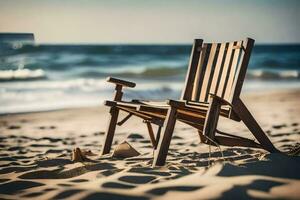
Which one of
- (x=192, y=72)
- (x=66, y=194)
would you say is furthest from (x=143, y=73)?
(x=66, y=194)

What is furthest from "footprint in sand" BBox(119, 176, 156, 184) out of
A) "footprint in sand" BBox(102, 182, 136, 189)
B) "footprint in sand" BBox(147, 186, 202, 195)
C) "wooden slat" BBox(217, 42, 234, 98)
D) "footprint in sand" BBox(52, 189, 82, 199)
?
"wooden slat" BBox(217, 42, 234, 98)

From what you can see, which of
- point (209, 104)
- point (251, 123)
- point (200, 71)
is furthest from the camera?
point (200, 71)

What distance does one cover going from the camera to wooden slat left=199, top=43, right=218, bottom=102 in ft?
13.7

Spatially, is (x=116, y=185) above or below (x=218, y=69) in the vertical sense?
below

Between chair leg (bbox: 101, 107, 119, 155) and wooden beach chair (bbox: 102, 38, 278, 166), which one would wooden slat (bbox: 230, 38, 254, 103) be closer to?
wooden beach chair (bbox: 102, 38, 278, 166)

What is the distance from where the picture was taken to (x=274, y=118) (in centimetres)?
720

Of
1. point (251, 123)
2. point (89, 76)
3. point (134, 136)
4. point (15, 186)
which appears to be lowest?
point (15, 186)

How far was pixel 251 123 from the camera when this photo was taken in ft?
12.2

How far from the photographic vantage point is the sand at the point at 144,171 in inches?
112

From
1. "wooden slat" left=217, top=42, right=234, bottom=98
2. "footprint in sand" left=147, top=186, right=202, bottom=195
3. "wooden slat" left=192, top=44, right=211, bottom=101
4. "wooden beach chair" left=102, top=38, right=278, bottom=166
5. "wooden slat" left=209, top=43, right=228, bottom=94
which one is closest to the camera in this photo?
"footprint in sand" left=147, top=186, right=202, bottom=195

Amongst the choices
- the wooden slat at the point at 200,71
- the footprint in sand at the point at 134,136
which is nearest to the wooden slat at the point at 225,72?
the wooden slat at the point at 200,71

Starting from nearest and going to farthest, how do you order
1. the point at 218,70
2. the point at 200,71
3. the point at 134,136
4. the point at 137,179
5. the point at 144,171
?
Result: the point at 137,179 < the point at 144,171 < the point at 218,70 < the point at 200,71 < the point at 134,136

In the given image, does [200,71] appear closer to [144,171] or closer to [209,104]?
[209,104]

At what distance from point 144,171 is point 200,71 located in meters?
1.30
